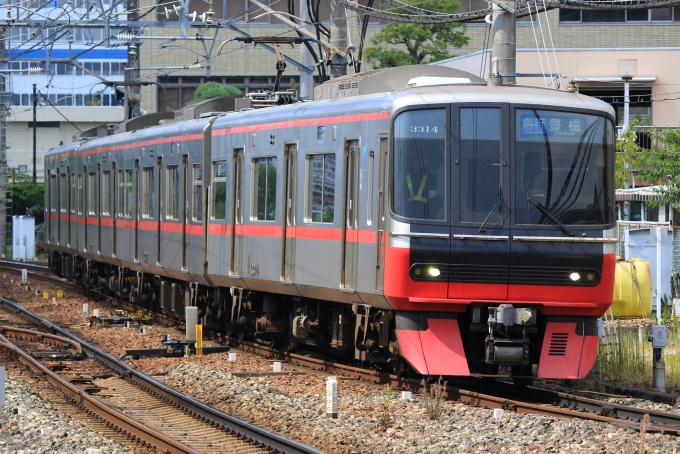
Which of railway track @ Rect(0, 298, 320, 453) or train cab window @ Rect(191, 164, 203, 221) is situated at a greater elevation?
train cab window @ Rect(191, 164, 203, 221)

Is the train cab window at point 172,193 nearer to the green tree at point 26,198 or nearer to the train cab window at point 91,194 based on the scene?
the train cab window at point 91,194

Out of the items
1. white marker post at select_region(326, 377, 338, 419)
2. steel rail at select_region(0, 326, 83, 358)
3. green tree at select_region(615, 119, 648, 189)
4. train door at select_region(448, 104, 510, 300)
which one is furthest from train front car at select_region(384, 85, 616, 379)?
green tree at select_region(615, 119, 648, 189)

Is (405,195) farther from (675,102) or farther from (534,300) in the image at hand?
(675,102)

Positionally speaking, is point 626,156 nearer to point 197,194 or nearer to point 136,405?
point 197,194

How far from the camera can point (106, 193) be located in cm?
2275

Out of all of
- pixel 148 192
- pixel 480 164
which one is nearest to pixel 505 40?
pixel 480 164

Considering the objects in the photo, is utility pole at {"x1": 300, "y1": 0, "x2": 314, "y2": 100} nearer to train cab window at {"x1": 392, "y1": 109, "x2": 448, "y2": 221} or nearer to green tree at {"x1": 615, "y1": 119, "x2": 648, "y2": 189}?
train cab window at {"x1": 392, "y1": 109, "x2": 448, "y2": 221}

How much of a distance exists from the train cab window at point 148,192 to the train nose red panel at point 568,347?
9.37 meters

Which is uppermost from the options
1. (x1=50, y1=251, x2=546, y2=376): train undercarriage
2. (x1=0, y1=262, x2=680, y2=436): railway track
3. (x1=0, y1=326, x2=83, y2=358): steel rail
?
(x1=50, y1=251, x2=546, y2=376): train undercarriage

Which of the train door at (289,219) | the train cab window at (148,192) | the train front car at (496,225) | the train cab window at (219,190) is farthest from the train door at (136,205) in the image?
the train front car at (496,225)

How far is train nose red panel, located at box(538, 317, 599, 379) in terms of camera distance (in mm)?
11180

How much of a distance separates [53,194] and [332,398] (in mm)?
20072

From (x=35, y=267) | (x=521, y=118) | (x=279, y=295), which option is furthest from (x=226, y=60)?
(x=521, y=118)

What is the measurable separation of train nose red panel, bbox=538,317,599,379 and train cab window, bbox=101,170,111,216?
12.7m
